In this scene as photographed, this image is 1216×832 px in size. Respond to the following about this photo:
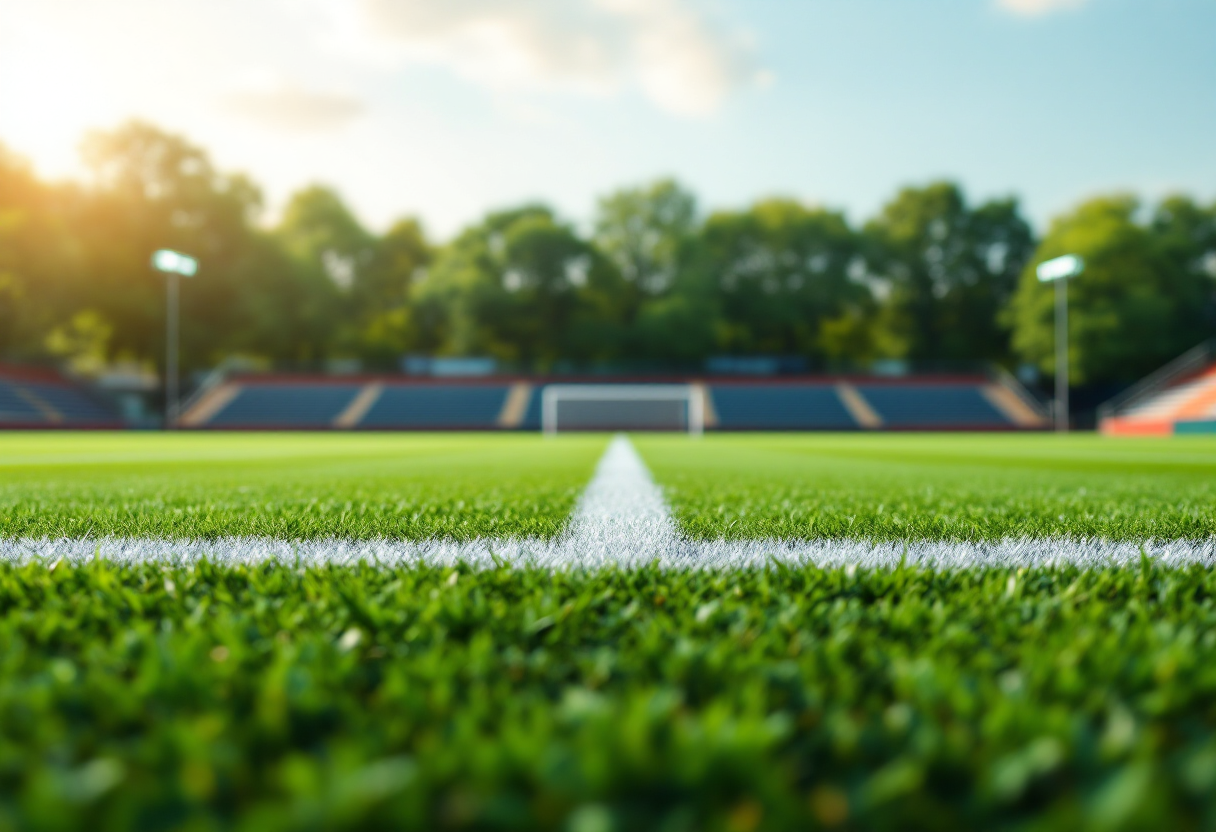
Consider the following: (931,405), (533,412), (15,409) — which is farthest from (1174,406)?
(15,409)

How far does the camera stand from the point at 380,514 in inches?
129

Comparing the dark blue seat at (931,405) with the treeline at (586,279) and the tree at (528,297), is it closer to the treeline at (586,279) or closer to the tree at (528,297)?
the treeline at (586,279)

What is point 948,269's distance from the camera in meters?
43.2

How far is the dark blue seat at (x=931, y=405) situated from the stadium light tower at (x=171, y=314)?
2819cm

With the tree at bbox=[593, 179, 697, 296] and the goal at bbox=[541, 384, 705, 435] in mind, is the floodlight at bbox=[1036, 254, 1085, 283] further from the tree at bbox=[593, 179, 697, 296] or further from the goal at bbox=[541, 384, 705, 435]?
the tree at bbox=[593, 179, 697, 296]

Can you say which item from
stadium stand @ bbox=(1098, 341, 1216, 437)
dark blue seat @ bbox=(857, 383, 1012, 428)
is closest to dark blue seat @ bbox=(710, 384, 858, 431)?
dark blue seat @ bbox=(857, 383, 1012, 428)

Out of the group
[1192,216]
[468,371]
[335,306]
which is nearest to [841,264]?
[1192,216]

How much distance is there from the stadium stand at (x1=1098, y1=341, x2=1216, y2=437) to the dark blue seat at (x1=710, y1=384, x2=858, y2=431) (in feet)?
31.6

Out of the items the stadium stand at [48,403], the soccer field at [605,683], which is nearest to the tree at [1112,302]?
the soccer field at [605,683]

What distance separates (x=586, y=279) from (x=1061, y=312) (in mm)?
22252

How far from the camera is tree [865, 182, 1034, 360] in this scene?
42.6m

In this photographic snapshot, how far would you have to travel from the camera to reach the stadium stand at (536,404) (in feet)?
105

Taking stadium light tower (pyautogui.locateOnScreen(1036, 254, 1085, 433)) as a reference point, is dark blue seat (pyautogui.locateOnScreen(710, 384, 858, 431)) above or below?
below

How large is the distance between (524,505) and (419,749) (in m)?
2.82
